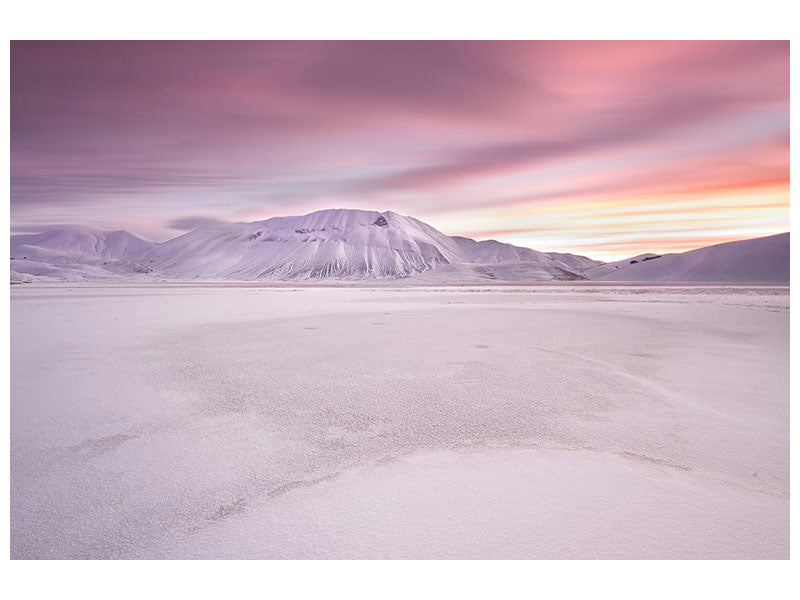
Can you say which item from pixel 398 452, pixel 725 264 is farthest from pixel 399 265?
pixel 398 452

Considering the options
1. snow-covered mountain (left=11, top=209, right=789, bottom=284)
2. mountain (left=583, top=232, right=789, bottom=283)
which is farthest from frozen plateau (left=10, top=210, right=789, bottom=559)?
mountain (left=583, top=232, right=789, bottom=283)

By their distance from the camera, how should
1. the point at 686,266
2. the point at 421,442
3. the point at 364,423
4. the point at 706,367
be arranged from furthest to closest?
1. the point at 686,266
2. the point at 706,367
3. the point at 364,423
4. the point at 421,442

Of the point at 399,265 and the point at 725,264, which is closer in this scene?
the point at 725,264

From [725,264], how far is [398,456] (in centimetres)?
12218

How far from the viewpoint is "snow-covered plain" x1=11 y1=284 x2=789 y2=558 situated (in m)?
2.63

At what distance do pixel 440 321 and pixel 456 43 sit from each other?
9.01 meters

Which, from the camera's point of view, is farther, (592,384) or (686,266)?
(686,266)

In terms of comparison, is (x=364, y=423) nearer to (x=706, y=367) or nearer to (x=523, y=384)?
(x=523, y=384)

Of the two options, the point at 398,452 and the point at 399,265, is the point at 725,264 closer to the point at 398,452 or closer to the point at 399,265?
the point at 399,265

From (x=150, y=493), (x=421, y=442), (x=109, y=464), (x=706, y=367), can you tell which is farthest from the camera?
(x=706, y=367)

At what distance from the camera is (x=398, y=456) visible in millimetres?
3621

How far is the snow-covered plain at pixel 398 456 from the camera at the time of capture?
263 centimetres
